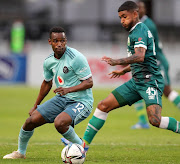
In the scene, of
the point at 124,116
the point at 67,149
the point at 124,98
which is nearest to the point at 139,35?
the point at 124,98

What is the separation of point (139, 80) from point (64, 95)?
3.93 ft

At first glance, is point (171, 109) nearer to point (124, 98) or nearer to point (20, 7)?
point (124, 98)

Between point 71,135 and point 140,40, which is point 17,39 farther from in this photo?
point 71,135

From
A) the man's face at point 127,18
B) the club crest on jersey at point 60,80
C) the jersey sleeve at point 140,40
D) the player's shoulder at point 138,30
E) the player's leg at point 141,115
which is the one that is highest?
the man's face at point 127,18

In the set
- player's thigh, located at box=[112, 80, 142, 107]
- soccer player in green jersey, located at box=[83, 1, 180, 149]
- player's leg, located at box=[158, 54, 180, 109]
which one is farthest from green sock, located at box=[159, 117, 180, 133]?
player's leg, located at box=[158, 54, 180, 109]

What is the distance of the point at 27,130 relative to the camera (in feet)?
23.6

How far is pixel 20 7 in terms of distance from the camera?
32344mm

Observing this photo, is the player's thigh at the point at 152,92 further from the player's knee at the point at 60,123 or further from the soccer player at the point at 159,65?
the soccer player at the point at 159,65

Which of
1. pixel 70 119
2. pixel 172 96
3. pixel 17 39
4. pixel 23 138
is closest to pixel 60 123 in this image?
pixel 70 119

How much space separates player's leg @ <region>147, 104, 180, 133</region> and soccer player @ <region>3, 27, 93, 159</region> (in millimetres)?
888

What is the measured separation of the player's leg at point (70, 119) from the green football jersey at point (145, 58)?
1.03 m

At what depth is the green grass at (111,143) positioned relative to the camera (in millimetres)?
7436

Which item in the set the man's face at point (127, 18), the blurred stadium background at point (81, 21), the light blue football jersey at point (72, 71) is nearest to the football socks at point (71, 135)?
the light blue football jersey at point (72, 71)

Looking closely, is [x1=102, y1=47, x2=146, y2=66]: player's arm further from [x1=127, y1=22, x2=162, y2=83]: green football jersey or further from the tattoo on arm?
[x1=127, y1=22, x2=162, y2=83]: green football jersey
